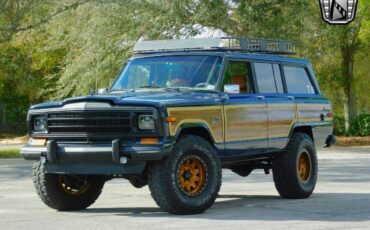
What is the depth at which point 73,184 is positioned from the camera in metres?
11.7

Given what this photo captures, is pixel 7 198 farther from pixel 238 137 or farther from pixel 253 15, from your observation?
pixel 253 15

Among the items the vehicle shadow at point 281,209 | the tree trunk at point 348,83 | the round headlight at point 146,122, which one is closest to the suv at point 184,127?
the round headlight at point 146,122

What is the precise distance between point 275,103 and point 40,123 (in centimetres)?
330

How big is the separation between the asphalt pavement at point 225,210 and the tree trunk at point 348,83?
72.0ft

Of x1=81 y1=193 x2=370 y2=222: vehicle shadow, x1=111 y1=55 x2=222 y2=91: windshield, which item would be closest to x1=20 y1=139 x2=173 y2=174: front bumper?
x1=81 y1=193 x2=370 y2=222: vehicle shadow

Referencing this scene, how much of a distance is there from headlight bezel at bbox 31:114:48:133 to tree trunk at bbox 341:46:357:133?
1100 inches

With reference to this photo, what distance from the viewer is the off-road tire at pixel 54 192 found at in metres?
11.4

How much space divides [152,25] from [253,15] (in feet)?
10.9

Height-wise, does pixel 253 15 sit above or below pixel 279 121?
above

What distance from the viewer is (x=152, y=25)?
2991 centimetres

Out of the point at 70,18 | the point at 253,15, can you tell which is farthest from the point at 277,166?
the point at 70,18

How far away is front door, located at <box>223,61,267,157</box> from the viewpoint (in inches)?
455

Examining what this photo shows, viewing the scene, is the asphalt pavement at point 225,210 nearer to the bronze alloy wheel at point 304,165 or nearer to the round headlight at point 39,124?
the bronze alloy wheel at point 304,165

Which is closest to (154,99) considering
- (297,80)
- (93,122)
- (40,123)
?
(93,122)
